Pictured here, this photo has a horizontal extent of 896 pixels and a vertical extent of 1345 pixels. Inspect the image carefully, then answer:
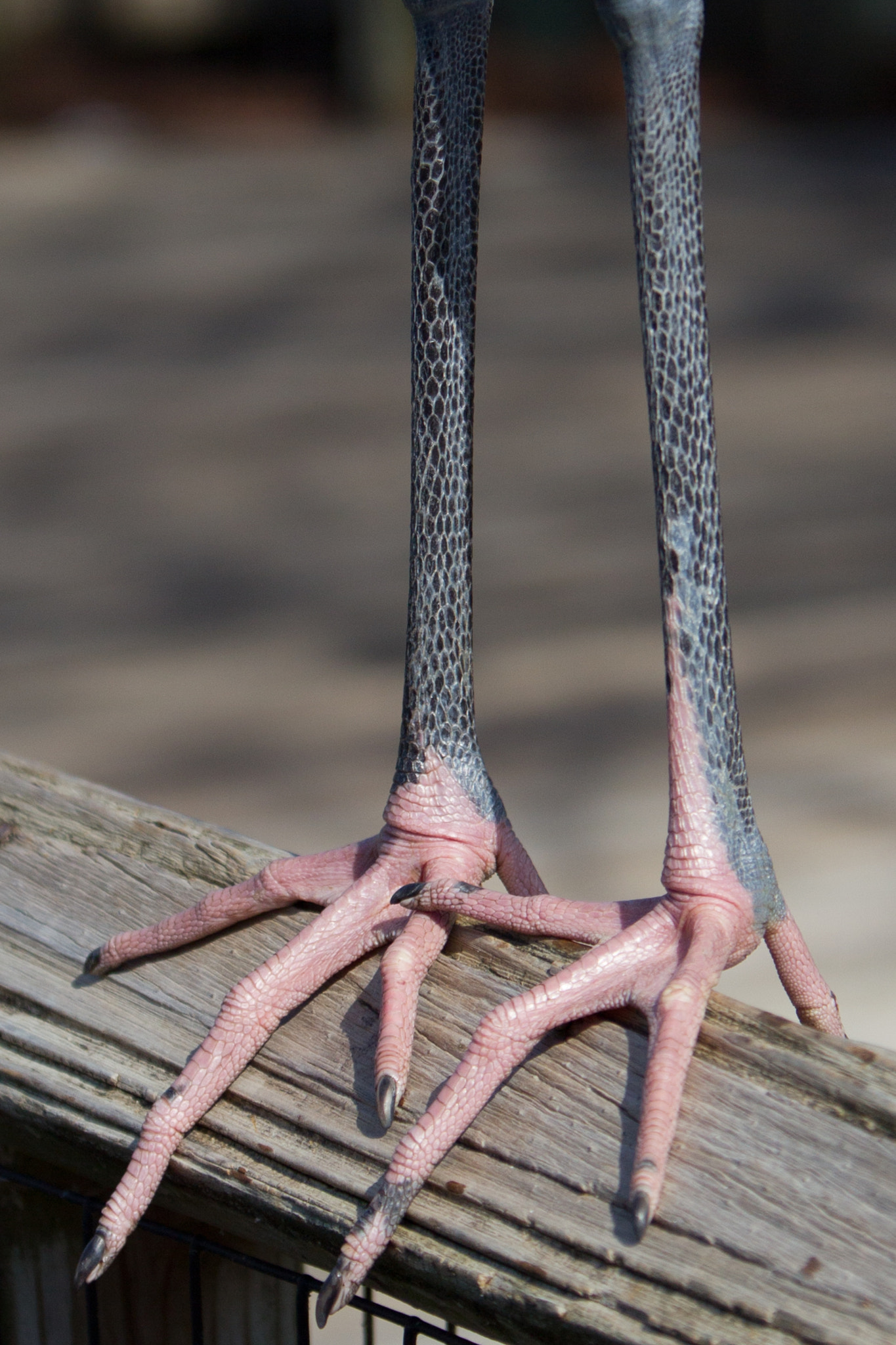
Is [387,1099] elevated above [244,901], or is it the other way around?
[244,901]

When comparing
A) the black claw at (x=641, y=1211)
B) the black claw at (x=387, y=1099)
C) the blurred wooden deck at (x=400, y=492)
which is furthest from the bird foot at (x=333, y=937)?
the blurred wooden deck at (x=400, y=492)

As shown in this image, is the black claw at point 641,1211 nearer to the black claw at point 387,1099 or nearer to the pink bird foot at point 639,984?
the pink bird foot at point 639,984

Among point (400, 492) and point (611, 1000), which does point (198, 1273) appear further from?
point (400, 492)

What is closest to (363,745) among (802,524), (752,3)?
(802,524)

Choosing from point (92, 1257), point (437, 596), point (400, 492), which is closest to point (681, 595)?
point (437, 596)

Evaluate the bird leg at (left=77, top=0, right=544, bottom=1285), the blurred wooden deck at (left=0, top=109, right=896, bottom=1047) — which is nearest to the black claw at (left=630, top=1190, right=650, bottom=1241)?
the bird leg at (left=77, top=0, right=544, bottom=1285)

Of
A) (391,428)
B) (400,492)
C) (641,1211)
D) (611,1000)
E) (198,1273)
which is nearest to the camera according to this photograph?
(641,1211)
